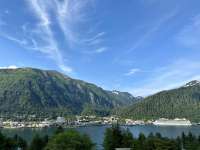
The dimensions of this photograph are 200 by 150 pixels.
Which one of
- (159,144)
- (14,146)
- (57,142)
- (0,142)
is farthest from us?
(14,146)

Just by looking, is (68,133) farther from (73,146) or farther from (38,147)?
(38,147)

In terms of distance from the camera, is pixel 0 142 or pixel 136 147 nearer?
pixel 136 147

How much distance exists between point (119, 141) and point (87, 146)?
474 inches

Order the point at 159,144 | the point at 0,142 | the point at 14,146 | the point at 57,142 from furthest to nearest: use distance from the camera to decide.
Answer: the point at 14,146 → the point at 0,142 → the point at 159,144 → the point at 57,142

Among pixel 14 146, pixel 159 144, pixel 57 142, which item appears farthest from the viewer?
pixel 14 146

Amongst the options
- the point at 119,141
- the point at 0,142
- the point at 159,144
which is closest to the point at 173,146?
the point at 159,144

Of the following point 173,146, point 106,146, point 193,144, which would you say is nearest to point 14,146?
Result: point 106,146

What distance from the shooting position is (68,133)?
47.9 m

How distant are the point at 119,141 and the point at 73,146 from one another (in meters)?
14.6

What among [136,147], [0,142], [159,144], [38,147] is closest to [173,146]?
[159,144]

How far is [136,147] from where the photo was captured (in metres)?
54.1

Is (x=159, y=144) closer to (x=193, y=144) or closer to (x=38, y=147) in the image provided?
(x=193, y=144)

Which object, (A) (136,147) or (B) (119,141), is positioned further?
(B) (119,141)

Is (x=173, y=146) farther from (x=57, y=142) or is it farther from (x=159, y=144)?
(x=57, y=142)
